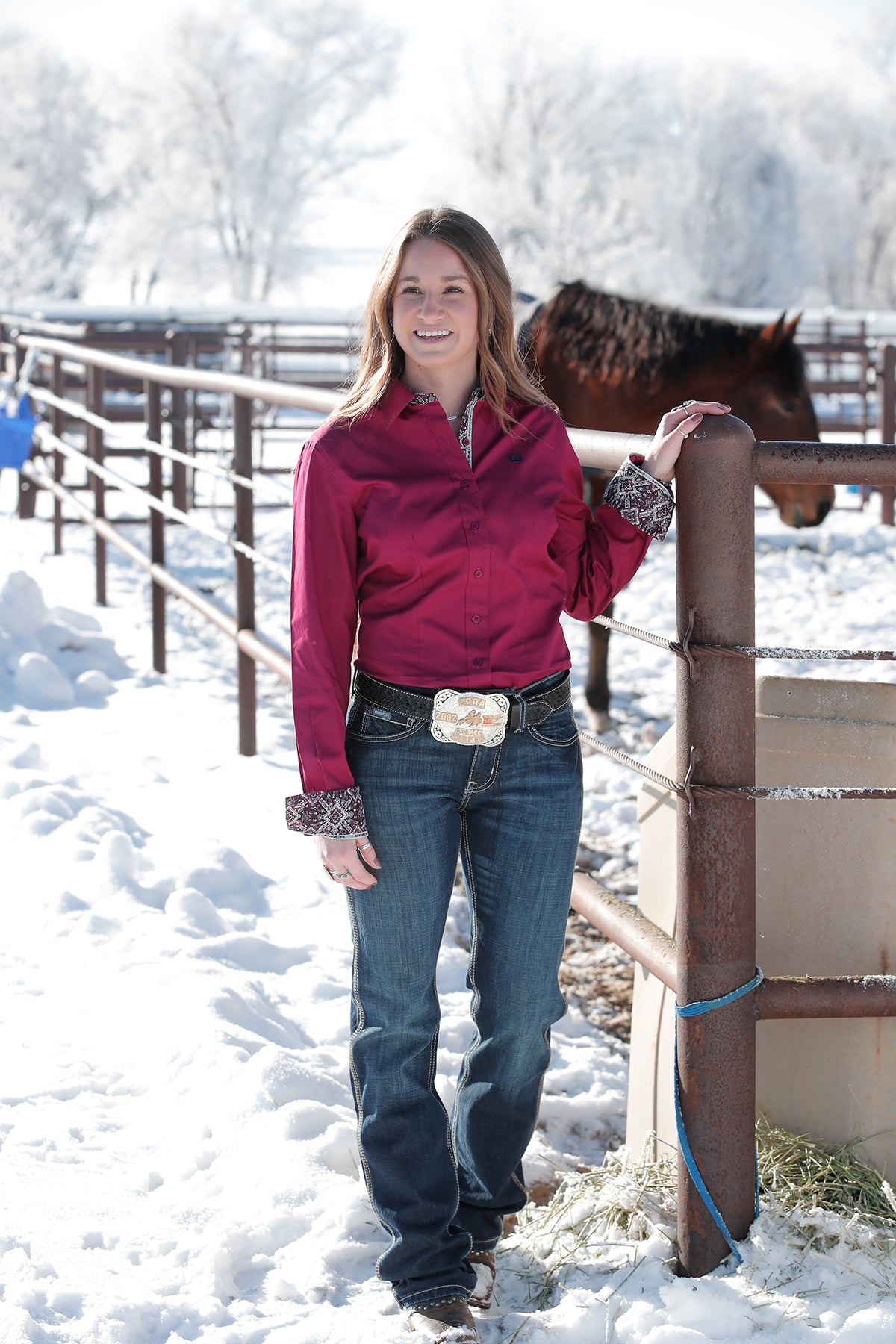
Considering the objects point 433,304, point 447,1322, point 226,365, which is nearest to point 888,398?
point 226,365

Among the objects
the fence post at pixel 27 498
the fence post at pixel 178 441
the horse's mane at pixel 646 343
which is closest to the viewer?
the horse's mane at pixel 646 343

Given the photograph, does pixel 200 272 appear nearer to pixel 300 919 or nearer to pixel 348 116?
pixel 348 116

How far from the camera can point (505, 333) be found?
1.75 meters

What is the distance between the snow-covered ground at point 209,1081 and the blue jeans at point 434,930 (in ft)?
0.58

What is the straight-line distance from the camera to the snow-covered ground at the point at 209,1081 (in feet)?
5.63

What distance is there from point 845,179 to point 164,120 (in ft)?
86.1

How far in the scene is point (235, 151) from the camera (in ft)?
153

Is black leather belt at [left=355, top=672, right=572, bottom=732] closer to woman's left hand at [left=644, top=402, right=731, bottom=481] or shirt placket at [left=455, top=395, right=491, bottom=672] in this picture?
shirt placket at [left=455, top=395, right=491, bottom=672]

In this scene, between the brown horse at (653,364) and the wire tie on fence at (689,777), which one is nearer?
the wire tie on fence at (689,777)

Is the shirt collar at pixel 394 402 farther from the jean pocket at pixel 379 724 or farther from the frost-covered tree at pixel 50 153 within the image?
the frost-covered tree at pixel 50 153

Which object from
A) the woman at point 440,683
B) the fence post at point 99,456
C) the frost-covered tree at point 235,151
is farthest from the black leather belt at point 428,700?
the frost-covered tree at point 235,151

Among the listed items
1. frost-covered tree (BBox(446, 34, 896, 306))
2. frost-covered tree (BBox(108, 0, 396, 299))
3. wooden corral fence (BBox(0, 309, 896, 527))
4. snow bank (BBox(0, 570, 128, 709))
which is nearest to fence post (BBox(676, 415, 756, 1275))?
wooden corral fence (BBox(0, 309, 896, 527))

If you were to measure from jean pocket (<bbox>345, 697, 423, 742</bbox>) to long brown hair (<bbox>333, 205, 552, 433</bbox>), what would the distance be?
1.27 feet

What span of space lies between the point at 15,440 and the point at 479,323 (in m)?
5.98
